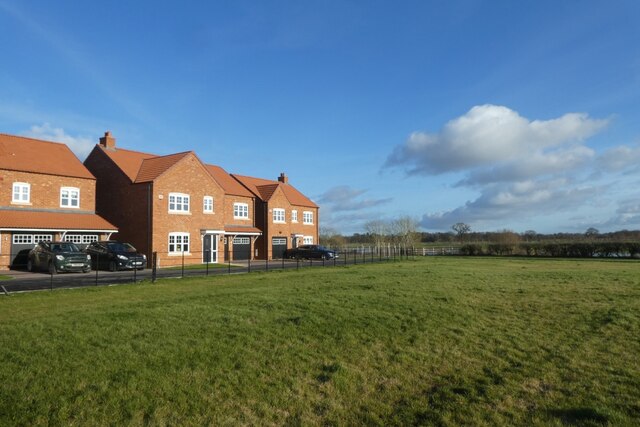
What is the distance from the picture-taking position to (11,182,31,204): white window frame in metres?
28.9

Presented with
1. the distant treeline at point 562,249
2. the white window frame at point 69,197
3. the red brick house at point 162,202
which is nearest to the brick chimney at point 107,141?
the red brick house at point 162,202

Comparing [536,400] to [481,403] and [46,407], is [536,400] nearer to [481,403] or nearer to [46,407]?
[481,403]

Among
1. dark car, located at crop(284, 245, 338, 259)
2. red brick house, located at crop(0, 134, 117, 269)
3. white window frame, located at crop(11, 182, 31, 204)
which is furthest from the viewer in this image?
dark car, located at crop(284, 245, 338, 259)

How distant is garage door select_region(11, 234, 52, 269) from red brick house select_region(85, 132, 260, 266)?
254 inches

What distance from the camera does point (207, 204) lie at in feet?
121

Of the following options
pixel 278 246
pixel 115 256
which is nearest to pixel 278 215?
pixel 278 246

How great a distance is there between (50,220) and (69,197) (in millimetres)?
3176

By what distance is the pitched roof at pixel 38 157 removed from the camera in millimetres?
29828

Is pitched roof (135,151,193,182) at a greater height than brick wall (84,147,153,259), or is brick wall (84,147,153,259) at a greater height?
pitched roof (135,151,193,182)

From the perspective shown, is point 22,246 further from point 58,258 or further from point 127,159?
point 127,159

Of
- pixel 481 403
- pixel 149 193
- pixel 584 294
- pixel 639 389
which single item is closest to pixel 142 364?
pixel 481 403

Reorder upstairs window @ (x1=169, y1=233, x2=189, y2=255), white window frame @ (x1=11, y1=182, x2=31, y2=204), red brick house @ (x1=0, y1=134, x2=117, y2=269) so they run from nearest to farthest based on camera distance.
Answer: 1. red brick house @ (x1=0, y1=134, x2=117, y2=269)
2. white window frame @ (x1=11, y1=182, x2=31, y2=204)
3. upstairs window @ (x1=169, y1=233, x2=189, y2=255)

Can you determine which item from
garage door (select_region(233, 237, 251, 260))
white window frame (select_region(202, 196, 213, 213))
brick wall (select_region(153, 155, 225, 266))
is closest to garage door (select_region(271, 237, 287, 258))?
garage door (select_region(233, 237, 251, 260))

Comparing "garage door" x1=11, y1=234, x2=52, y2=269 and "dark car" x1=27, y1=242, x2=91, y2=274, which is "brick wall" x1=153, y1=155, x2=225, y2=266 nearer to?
"dark car" x1=27, y1=242, x2=91, y2=274
